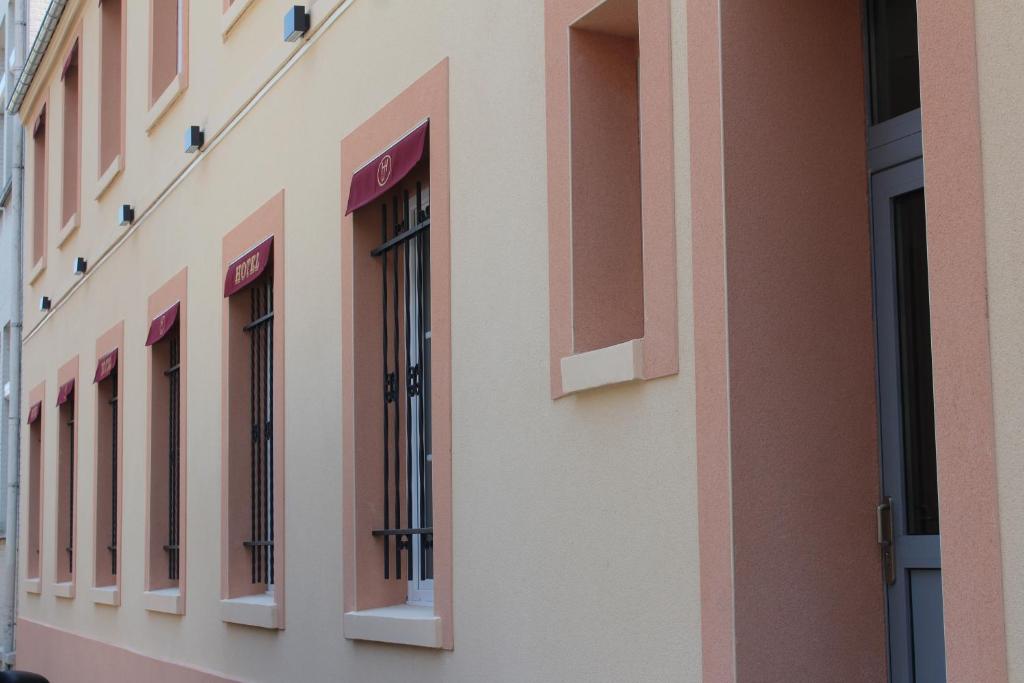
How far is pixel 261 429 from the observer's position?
1017 cm

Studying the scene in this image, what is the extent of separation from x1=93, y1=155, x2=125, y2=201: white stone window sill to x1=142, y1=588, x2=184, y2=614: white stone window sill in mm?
3965

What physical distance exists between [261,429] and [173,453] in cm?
280

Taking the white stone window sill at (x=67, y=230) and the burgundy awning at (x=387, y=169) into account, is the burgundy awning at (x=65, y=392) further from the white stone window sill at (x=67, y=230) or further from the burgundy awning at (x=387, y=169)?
the burgundy awning at (x=387, y=169)

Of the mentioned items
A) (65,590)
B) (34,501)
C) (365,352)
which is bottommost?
(65,590)

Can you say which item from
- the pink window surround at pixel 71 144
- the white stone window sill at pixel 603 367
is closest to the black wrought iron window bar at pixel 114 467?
the pink window surround at pixel 71 144

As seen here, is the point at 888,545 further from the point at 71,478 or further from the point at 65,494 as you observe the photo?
the point at 65,494

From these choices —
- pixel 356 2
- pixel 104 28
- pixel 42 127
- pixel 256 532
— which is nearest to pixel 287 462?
pixel 256 532

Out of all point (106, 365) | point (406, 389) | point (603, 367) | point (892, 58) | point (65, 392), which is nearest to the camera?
point (892, 58)

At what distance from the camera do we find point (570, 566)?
5719 millimetres

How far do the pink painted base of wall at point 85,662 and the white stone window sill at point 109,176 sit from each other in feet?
13.8

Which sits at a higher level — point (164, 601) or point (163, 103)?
point (163, 103)

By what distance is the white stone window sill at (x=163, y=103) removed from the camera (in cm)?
1185

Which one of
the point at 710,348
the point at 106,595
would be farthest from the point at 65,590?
the point at 710,348

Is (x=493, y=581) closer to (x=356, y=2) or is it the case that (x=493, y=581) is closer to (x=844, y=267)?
(x=844, y=267)
